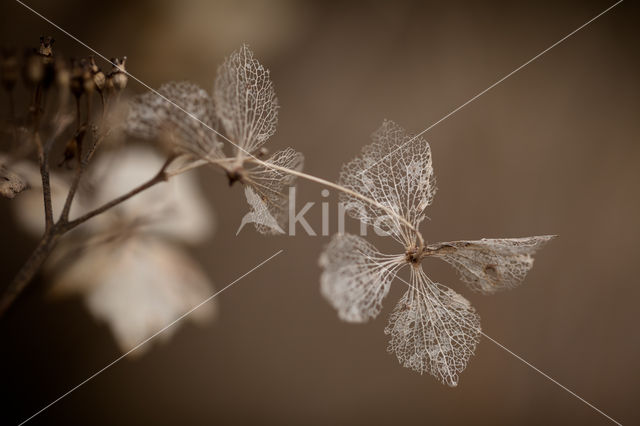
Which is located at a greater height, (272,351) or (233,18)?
(233,18)

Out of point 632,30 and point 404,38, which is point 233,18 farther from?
point 632,30

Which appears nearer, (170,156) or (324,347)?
(170,156)

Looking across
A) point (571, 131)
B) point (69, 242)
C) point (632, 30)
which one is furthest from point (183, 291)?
point (632, 30)

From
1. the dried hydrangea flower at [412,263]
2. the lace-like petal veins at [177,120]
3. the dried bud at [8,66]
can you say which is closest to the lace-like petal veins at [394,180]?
the dried hydrangea flower at [412,263]

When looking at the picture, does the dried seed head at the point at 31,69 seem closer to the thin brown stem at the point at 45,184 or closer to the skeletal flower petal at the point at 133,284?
the thin brown stem at the point at 45,184

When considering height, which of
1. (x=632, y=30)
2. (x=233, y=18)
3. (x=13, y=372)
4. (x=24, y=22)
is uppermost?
(x=632, y=30)

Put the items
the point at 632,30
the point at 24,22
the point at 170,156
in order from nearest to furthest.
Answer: the point at 170,156
the point at 24,22
the point at 632,30

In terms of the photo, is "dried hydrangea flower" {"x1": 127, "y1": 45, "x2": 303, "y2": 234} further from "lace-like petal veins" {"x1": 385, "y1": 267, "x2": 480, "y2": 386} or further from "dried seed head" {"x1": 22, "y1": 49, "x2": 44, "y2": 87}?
"lace-like petal veins" {"x1": 385, "y1": 267, "x2": 480, "y2": 386}
